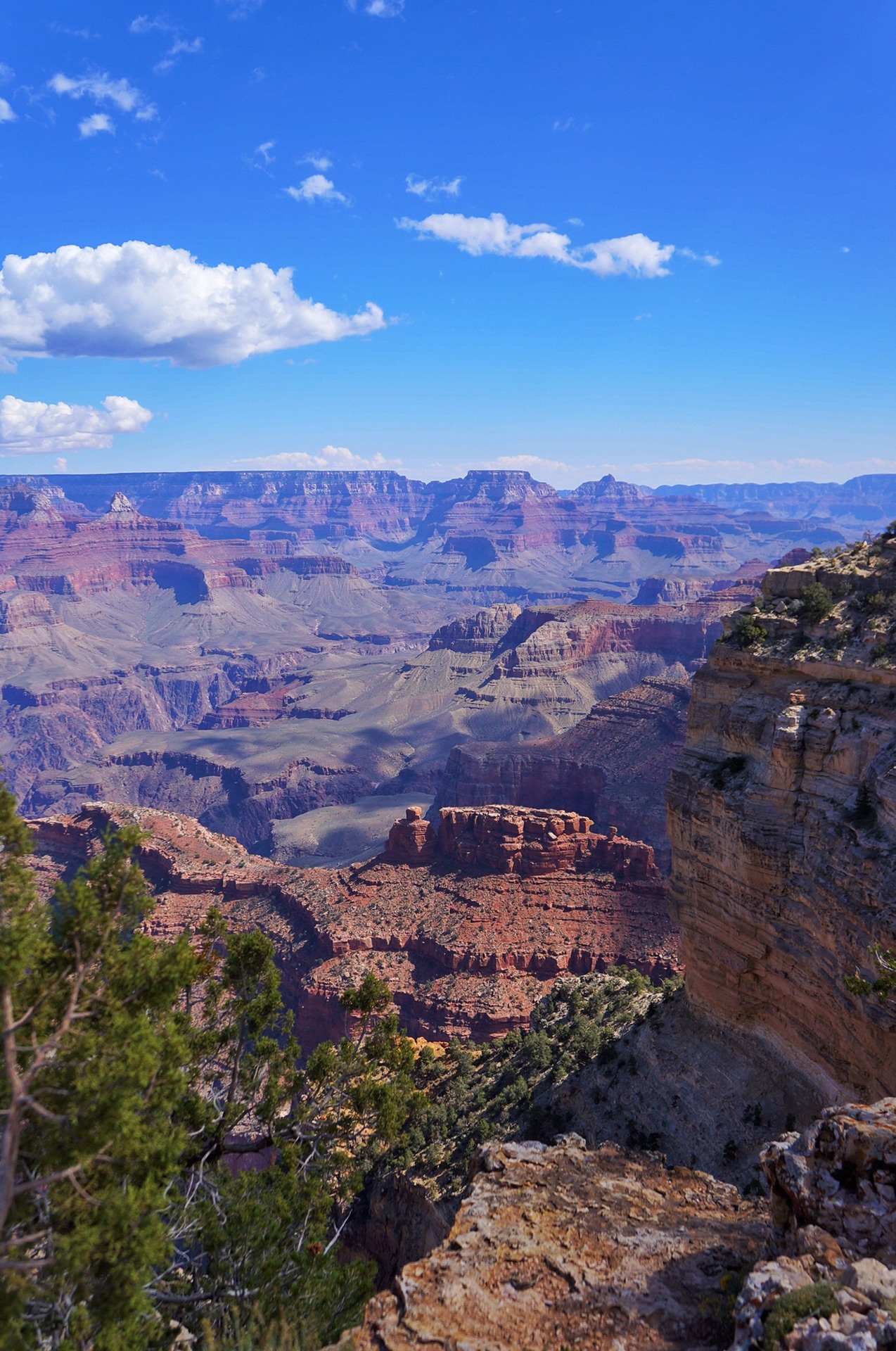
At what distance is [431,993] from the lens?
54500 mm

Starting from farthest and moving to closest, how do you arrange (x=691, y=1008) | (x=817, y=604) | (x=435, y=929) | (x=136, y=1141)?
(x=435, y=929) < (x=691, y=1008) < (x=817, y=604) < (x=136, y=1141)

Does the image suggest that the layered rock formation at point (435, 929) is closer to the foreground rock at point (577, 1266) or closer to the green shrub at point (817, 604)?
the foreground rock at point (577, 1266)

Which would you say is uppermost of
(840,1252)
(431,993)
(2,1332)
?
(840,1252)

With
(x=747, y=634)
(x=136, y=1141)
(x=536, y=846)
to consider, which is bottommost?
(x=536, y=846)

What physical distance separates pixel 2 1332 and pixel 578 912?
172ft

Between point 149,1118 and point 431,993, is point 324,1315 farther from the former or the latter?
point 431,993

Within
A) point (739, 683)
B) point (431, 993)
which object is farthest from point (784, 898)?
point (431, 993)

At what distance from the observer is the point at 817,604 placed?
25000 mm

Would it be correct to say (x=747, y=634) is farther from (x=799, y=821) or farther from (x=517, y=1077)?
(x=517, y=1077)

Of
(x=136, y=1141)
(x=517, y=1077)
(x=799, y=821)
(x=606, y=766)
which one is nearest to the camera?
(x=136, y=1141)

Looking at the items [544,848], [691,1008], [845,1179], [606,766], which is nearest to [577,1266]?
[845,1179]

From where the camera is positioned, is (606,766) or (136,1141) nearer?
(136,1141)

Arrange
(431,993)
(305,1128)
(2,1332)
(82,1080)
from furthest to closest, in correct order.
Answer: (431,993)
(305,1128)
(82,1080)
(2,1332)

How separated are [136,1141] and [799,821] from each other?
64.3 ft
